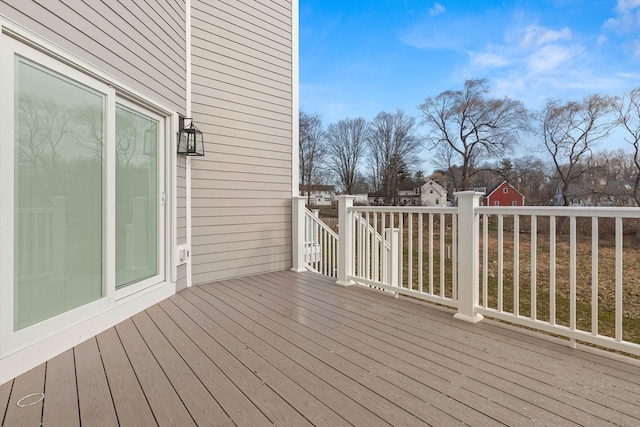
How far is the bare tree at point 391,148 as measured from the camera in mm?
18641

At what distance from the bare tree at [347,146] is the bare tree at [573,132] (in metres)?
9.08

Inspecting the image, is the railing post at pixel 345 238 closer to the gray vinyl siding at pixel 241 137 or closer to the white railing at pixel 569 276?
the gray vinyl siding at pixel 241 137

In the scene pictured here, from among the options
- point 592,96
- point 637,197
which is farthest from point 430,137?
point 637,197

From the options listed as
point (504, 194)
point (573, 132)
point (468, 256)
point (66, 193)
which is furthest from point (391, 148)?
point (66, 193)

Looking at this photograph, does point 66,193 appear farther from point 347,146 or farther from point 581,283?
point 347,146

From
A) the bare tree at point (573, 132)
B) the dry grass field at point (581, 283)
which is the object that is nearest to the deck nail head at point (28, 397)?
the dry grass field at point (581, 283)

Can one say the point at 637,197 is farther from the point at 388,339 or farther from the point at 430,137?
the point at 388,339

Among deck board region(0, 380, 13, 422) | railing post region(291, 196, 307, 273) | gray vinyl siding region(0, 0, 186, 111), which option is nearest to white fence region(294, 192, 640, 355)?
railing post region(291, 196, 307, 273)

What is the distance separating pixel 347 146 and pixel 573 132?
10.8m

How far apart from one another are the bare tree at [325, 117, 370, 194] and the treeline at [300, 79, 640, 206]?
0.20 ft

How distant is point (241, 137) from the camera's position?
13.1 feet

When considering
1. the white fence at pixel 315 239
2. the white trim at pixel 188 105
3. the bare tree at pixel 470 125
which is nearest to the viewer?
the white trim at pixel 188 105

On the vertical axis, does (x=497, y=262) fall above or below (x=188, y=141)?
below

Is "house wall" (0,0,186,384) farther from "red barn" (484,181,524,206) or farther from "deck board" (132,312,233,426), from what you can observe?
"red barn" (484,181,524,206)
